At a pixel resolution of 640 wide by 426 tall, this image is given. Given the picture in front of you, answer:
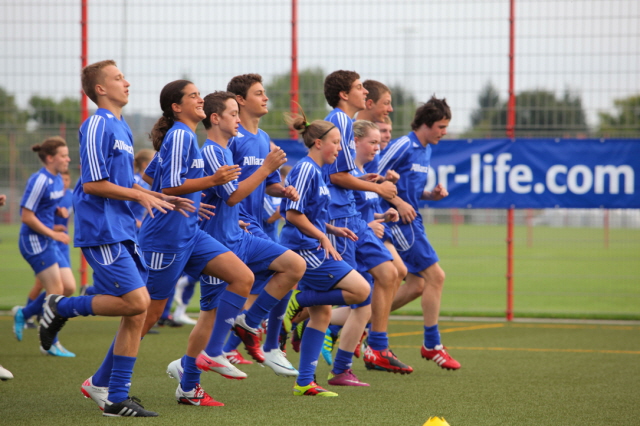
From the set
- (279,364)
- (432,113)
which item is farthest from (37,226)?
(432,113)

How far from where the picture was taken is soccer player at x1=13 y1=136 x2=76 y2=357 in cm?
713

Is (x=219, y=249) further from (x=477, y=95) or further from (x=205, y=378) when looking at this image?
(x=477, y=95)

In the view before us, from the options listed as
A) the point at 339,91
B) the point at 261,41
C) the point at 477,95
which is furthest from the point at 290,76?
the point at 339,91

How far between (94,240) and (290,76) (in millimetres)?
5367

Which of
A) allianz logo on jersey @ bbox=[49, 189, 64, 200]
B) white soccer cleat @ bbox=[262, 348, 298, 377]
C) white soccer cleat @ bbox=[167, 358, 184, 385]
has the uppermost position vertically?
allianz logo on jersey @ bbox=[49, 189, 64, 200]

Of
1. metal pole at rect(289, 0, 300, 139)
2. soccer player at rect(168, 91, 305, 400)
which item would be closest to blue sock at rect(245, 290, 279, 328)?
soccer player at rect(168, 91, 305, 400)

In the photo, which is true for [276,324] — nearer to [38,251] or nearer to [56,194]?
[38,251]

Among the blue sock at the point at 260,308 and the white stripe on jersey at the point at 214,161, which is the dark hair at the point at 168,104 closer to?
the white stripe on jersey at the point at 214,161

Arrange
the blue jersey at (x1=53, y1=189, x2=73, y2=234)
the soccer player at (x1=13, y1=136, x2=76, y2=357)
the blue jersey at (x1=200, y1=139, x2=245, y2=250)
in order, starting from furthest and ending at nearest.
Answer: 1. the blue jersey at (x1=53, y1=189, x2=73, y2=234)
2. the soccer player at (x1=13, y1=136, x2=76, y2=357)
3. the blue jersey at (x1=200, y1=139, x2=245, y2=250)

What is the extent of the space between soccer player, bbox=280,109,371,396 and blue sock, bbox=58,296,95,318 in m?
1.37

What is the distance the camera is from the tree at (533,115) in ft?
28.4

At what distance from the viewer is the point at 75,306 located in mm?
4281

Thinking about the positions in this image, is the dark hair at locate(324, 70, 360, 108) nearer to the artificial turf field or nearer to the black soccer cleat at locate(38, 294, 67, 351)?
the artificial turf field

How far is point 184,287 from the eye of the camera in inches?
Result: 340
